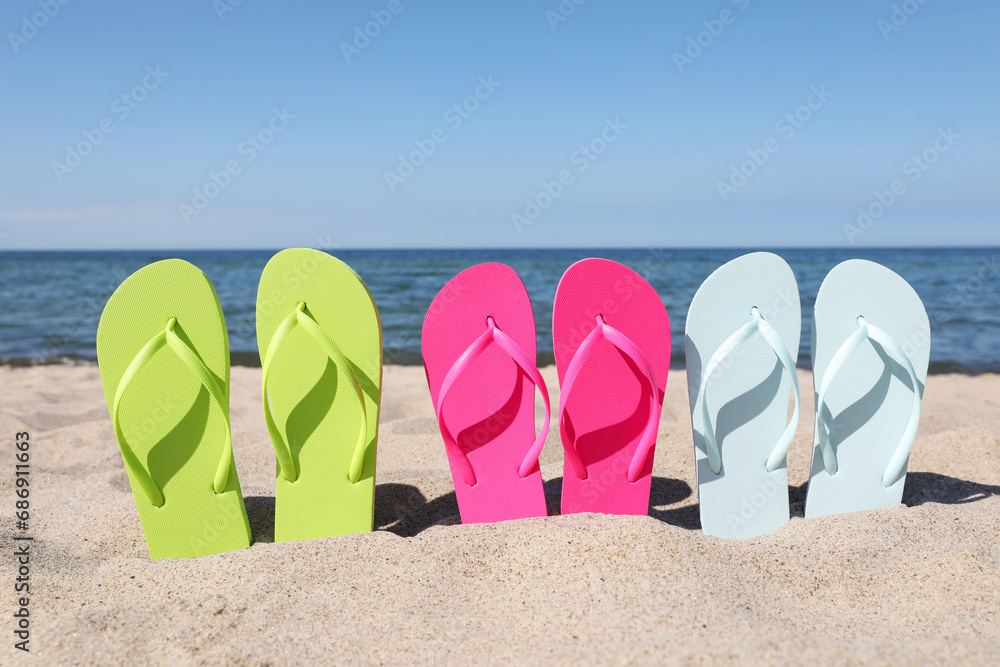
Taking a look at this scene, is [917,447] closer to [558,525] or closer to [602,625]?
[558,525]

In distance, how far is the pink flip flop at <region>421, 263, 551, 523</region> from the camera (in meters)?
1.75

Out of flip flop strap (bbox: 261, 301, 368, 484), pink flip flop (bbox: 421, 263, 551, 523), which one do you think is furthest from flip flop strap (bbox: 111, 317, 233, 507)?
pink flip flop (bbox: 421, 263, 551, 523)

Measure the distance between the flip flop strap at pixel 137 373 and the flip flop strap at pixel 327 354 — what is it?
0.12m

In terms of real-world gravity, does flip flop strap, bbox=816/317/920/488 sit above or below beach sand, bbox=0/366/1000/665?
above

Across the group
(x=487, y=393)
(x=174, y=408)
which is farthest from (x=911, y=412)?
(x=174, y=408)

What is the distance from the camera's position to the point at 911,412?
1793mm

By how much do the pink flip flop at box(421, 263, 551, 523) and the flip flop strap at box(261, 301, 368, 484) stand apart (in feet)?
0.78

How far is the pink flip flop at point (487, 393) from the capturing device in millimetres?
1755

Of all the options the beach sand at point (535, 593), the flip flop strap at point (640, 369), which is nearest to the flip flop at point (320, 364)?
the beach sand at point (535, 593)

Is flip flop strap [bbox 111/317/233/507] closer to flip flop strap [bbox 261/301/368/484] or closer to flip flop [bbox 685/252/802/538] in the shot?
flip flop strap [bbox 261/301/368/484]

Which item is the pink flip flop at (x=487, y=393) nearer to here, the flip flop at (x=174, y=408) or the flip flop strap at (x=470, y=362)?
the flip flop strap at (x=470, y=362)

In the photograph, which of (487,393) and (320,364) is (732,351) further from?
(320,364)

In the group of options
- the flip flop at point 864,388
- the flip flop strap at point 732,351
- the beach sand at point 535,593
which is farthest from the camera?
the flip flop at point 864,388

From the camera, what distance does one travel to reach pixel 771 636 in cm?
108
